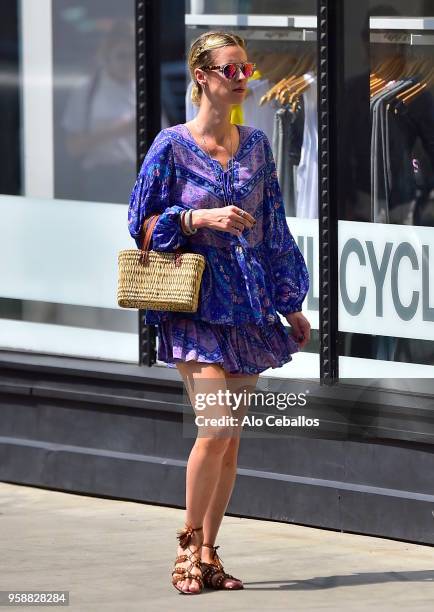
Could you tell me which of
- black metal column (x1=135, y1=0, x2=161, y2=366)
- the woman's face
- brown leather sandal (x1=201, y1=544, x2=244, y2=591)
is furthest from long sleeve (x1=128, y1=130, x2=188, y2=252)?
black metal column (x1=135, y1=0, x2=161, y2=366)

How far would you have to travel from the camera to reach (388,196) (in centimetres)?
713

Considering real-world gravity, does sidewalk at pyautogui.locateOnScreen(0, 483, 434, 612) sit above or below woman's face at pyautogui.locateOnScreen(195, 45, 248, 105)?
below

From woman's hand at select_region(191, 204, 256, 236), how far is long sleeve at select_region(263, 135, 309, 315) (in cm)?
30

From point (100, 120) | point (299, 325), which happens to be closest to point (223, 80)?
point (299, 325)

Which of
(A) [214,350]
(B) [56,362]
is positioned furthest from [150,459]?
(A) [214,350]

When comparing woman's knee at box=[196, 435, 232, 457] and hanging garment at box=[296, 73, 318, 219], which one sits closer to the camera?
woman's knee at box=[196, 435, 232, 457]

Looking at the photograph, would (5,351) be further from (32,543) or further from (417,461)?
(417,461)

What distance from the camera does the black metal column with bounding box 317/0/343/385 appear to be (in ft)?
23.4

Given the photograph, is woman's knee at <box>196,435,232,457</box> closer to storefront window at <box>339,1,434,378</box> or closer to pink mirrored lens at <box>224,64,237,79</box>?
pink mirrored lens at <box>224,64,237,79</box>

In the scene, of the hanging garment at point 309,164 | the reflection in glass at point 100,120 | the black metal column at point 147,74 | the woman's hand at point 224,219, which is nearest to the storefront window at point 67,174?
the reflection in glass at point 100,120

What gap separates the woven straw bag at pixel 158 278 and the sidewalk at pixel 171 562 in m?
1.09

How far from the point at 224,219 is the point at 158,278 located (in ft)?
1.19

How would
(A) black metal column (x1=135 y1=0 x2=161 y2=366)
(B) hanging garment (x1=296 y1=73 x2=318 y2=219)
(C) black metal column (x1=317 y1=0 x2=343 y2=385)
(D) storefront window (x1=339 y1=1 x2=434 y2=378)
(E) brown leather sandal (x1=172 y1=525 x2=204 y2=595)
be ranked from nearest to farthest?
1. (E) brown leather sandal (x1=172 y1=525 x2=204 y2=595)
2. (D) storefront window (x1=339 y1=1 x2=434 y2=378)
3. (C) black metal column (x1=317 y1=0 x2=343 y2=385)
4. (B) hanging garment (x1=296 y1=73 x2=318 y2=219)
5. (A) black metal column (x1=135 y1=0 x2=161 y2=366)

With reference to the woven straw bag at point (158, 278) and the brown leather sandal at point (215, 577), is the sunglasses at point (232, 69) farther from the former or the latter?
the brown leather sandal at point (215, 577)
